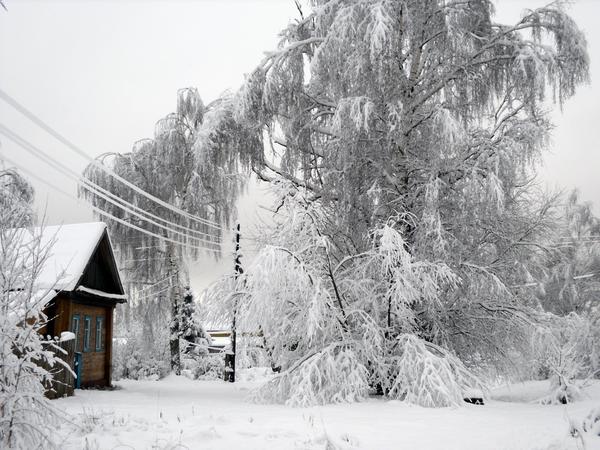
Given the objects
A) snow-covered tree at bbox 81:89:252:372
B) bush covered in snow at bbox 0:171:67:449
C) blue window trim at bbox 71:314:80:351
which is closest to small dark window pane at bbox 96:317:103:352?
blue window trim at bbox 71:314:80:351

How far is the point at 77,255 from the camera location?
13.2m

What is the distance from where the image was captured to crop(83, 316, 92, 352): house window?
A: 14.5 metres

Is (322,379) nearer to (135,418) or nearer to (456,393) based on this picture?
(456,393)

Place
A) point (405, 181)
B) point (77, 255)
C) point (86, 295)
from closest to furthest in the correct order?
point (405, 181)
point (77, 255)
point (86, 295)

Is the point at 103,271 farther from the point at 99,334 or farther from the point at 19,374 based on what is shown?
the point at 19,374

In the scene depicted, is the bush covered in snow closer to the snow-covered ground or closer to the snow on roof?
the snow-covered ground

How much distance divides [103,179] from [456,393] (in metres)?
15.2

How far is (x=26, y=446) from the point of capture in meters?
4.57

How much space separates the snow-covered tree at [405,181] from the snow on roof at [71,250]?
5063 mm

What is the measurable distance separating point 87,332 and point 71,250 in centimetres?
264

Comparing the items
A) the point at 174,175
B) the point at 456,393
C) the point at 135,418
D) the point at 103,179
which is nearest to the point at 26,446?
the point at 135,418

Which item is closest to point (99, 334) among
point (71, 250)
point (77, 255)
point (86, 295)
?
point (86, 295)

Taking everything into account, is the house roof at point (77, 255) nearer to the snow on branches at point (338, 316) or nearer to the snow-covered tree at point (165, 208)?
the snow-covered tree at point (165, 208)

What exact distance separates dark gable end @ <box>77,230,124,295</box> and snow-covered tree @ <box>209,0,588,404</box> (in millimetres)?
6063
